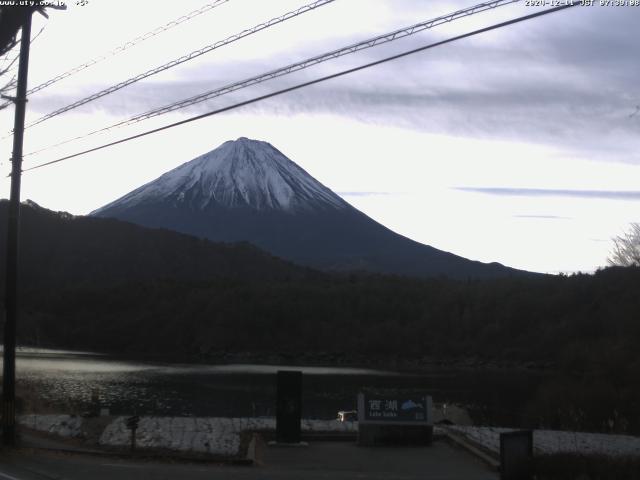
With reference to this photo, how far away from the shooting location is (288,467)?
16047 mm

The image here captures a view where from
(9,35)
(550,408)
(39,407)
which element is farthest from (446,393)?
(9,35)

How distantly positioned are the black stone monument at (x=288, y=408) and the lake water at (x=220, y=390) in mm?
9607

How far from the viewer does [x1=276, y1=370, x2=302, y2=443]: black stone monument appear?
17781mm

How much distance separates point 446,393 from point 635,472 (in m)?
44.3

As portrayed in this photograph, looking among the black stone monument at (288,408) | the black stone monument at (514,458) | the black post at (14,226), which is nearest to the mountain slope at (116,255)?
the black post at (14,226)

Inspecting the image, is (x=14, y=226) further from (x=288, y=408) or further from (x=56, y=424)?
(x=288, y=408)

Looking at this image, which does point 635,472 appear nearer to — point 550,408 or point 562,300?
point 550,408

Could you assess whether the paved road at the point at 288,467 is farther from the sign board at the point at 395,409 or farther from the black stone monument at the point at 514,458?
the black stone monument at the point at 514,458

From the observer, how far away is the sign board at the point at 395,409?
59.6 feet

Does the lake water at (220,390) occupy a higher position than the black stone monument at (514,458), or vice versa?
the black stone monument at (514,458)

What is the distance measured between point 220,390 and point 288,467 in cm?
3637

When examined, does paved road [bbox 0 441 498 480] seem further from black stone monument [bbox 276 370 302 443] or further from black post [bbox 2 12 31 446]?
black post [bbox 2 12 31 446]

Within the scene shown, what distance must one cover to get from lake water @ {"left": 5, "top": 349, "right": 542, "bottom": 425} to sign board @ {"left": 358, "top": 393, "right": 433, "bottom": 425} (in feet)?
35.6

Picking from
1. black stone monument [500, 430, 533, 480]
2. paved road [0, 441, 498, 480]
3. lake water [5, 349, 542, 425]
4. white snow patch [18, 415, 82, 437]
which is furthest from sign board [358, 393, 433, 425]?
lake water [5, 349, 542, 425]
